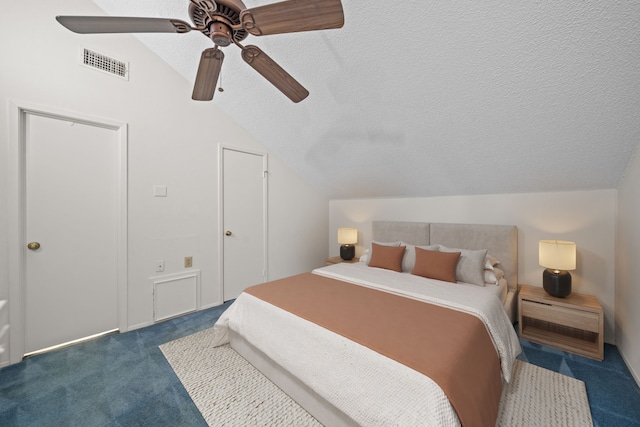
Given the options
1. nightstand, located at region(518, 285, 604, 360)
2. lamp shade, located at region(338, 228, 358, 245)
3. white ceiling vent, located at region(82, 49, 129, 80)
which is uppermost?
white ceiling vent, located at region(82, 49, 129, 80)

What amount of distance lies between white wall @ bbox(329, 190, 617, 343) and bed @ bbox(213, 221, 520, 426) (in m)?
0.20

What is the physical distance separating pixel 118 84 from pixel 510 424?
4.03m

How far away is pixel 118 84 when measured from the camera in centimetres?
238

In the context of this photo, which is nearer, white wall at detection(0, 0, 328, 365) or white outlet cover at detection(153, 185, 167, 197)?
white wall at detection(0, 0, 328, 365)

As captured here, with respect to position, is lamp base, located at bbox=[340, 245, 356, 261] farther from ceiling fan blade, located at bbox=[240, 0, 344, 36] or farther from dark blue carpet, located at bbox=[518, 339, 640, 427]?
ceiling fan blade, located at bbox=[240, 0, 344, 36]

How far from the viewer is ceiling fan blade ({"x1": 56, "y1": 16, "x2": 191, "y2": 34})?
3.75 feet

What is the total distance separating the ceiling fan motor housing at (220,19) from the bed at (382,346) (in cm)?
167

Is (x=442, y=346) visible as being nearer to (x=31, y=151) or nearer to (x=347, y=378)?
(x=347, y=378)

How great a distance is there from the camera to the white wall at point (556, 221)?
86.3 inches

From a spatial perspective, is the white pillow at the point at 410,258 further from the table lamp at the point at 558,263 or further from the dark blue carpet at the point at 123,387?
the dark blue carpet at the point at 123,387

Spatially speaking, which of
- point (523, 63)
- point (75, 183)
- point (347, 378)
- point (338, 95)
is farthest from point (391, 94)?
point (75, 183)

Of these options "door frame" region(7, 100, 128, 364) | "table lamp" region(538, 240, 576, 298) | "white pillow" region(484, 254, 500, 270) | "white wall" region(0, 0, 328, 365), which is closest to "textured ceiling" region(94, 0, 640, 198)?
"white wall" region(0, 0, 328, 365)

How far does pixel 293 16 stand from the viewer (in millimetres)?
1075

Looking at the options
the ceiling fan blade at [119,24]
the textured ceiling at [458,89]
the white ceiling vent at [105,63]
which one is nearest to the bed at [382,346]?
the textured ceiling at [458,89]
